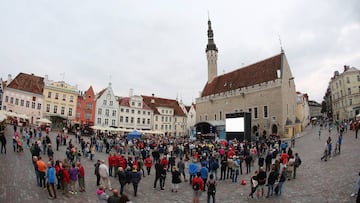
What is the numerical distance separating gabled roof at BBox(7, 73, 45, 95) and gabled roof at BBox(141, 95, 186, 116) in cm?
2294

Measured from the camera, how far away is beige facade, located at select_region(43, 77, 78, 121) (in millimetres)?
45031

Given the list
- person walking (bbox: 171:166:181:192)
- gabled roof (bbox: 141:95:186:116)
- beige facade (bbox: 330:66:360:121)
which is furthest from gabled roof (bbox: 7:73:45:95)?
beige facade (bbox: 330:66:360:121)

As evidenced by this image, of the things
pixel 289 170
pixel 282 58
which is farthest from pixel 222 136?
pixel 289 170

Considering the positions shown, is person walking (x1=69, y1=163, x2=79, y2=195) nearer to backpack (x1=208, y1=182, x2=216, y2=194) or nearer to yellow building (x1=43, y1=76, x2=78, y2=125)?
backpack (x1=208, y1=182, x2=216, y2=194)

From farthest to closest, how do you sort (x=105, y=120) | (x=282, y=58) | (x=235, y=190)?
(x=105, y=120) → (x=282, y=58) → (x=235, y=190)

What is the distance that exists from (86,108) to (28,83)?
10562 millimetres

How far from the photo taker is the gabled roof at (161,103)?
60831mm

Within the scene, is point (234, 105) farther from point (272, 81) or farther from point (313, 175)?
point (313, 175)

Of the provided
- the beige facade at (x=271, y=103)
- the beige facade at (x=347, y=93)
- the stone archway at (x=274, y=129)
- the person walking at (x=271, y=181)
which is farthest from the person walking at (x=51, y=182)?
the beige facade at (x=347, y=93)

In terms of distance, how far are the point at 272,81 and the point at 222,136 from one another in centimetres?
1180

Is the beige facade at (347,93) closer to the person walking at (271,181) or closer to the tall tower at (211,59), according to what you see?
the tall tower at (211,59)

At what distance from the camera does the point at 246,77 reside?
4850cm

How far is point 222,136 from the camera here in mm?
40250

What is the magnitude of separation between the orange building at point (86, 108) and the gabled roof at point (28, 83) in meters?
7.01
